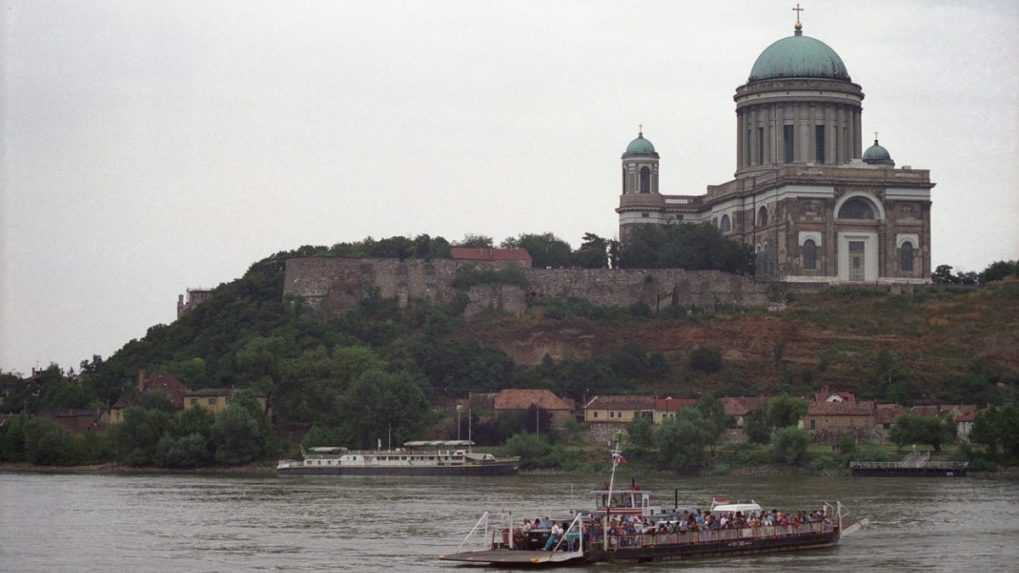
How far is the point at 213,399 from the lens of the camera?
126125 mm

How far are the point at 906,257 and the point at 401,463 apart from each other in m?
44.2

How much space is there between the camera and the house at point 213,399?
411ft

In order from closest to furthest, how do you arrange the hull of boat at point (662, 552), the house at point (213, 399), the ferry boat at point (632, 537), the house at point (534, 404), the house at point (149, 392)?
1. the hull of boat at point (662, 552)
2. the ferry boat at point (632, 537)
3. the house at point (213, 399)
4. the house at point (534, 404)
5. the house at point (149, 392)

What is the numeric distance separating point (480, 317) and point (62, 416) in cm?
2681

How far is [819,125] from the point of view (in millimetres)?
151000

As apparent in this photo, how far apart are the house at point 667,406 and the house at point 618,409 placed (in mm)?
281

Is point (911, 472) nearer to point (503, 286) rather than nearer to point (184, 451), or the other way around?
point (184, 451)

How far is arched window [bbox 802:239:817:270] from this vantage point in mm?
144375

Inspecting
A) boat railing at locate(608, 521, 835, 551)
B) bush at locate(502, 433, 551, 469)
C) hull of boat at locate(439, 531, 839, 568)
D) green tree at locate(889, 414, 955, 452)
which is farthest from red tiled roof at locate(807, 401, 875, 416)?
boat railing at locate(608, 521, 835, 551)

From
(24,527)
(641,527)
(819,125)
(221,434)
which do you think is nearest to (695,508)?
(641,527)

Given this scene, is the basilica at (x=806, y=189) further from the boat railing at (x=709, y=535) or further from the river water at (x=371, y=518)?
the boat railing at (x=709, y=535)

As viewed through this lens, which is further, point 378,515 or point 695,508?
point 378,515

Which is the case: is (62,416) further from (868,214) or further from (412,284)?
(868,214)

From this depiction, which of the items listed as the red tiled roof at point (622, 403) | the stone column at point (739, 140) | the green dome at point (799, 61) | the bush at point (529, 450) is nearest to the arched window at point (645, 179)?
the stone column at point (739, 140)
